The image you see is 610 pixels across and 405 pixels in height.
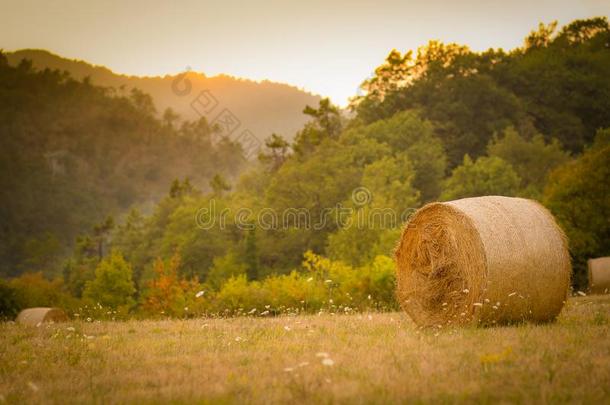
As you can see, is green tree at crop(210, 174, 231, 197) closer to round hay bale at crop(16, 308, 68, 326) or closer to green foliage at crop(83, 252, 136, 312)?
green foliage at crop(83, 252, 136, 312)

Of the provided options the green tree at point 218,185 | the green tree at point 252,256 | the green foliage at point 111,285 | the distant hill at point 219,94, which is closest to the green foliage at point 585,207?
the green tree at point 252,256

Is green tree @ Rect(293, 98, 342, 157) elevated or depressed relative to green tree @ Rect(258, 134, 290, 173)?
elevated

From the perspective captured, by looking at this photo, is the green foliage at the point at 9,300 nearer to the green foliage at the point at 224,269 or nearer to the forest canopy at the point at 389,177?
the forest canopy at the point at 389,177

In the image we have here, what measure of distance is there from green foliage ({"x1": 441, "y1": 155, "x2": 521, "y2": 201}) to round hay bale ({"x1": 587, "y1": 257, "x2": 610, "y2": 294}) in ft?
78.7

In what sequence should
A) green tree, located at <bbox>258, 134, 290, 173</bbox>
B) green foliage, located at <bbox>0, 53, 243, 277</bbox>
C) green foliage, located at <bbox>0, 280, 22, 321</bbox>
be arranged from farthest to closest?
green foliage, located at <bbox>0, 53, 243, 277</bbox> → green tree, located at <bbox>258, 134, 290, 173</bbox> → green foliage, located at <bbox>0, 280, 22, 321</bbox>

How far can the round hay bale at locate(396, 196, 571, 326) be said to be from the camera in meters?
10.0

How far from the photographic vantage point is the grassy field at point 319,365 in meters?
5.77

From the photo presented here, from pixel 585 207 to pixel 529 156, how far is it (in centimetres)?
2132

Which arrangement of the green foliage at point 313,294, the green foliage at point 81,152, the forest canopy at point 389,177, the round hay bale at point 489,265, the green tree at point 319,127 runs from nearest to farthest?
the round hay bale at point 489,265 < the green foliage at point 313,294 < the forest canopy at point 389,177 < the green tree at point 319,127 < the green foliage at point 81,152

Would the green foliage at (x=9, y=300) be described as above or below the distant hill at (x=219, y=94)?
below

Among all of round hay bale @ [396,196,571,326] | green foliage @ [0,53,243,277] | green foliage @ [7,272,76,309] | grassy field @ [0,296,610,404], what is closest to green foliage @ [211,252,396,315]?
round hay bale @ [396,196,571,326]

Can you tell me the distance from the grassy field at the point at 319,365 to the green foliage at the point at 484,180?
123 ft

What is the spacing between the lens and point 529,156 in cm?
5231

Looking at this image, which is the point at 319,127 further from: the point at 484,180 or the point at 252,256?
the point at 484,180
